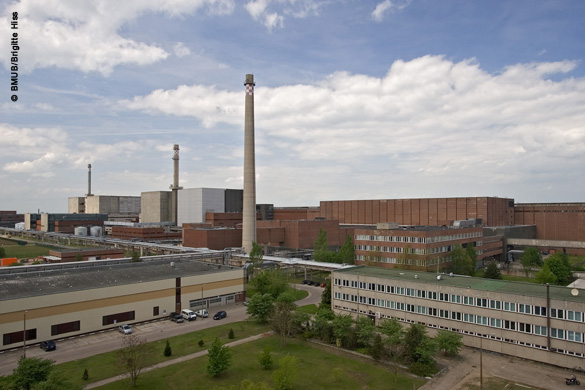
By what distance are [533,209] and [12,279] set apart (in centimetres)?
12781

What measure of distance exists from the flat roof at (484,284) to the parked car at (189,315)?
1700 cm

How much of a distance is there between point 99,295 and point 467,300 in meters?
36.1

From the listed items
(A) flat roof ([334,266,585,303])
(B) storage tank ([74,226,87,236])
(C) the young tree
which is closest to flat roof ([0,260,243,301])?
(C) the young tree

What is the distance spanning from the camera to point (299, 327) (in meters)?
38.8

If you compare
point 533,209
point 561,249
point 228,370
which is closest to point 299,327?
point 228,370

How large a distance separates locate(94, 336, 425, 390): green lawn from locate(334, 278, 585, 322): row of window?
390 inches

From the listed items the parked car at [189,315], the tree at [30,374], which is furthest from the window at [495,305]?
the tree at [30,374]

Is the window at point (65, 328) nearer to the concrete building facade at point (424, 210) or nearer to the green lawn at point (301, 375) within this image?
the green lawn at point (301, 375)

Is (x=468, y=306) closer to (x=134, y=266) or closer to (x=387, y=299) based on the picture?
(x=387, y=299)

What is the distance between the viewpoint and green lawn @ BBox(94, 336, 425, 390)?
28047 millimetres

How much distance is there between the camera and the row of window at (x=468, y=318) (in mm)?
31205

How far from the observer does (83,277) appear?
46.2 meters

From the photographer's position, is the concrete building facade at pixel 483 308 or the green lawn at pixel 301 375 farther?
the concrete building facade at pixel 483 308

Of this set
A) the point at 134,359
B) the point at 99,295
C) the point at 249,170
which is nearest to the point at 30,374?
the point at 134,359
